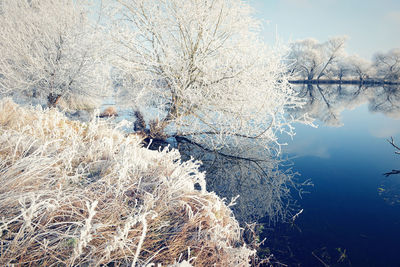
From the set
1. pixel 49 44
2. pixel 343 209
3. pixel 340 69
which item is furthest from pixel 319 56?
pixel 343 209

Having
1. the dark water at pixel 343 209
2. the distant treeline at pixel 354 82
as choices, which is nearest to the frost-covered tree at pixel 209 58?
the dark water at pixel 343 209

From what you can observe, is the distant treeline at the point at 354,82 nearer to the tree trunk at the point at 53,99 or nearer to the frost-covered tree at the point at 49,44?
the frost-covered tree at the point at 49,44

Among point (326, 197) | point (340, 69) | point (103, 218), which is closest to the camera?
point (103, 218)

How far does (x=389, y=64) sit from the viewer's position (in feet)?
149

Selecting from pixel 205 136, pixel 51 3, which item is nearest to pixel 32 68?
pixel 51 3

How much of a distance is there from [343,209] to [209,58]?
513cm

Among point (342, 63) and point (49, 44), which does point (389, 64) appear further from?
point (49, 44)

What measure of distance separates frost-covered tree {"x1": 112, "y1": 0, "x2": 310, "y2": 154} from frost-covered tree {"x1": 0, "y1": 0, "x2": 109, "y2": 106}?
2345 mm

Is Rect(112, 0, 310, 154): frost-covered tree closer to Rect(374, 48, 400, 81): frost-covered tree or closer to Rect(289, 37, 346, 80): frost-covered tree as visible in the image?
Rect(289, 37, 346, 80): frost-covered tree

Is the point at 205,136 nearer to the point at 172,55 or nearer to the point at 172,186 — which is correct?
the point at 172,55

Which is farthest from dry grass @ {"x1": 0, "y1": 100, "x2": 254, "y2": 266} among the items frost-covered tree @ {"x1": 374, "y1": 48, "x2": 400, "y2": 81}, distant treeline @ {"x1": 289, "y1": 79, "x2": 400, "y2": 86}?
frost-covered tree @ {"x1": 374, "y1": 48, "x2": 400, "y2": 81}

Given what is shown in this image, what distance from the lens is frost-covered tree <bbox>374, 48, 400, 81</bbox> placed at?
42469 millimetres

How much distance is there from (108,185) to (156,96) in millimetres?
5935

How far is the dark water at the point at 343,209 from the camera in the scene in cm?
300
